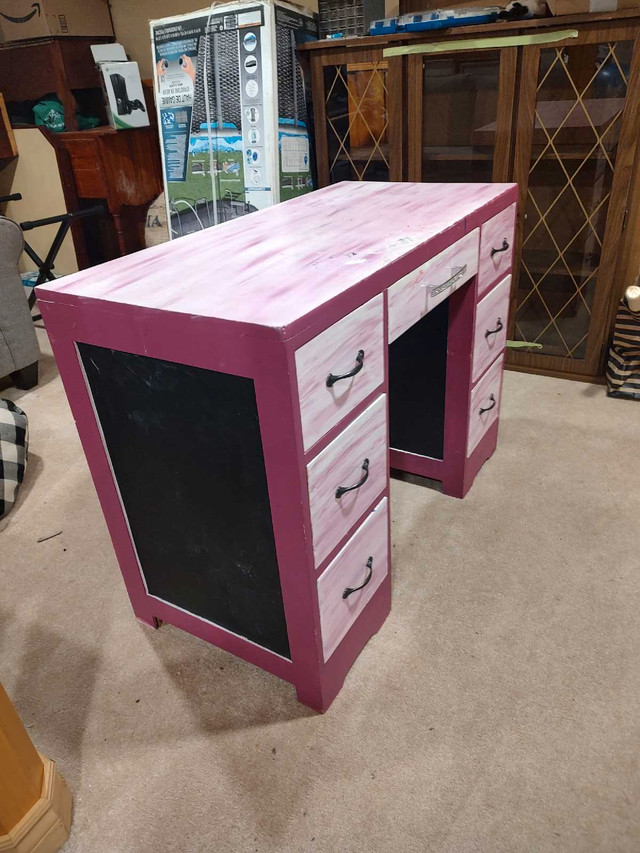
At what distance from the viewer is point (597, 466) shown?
1.92 m

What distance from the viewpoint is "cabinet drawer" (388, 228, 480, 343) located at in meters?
1.14

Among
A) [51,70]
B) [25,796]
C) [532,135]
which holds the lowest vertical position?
[25,796]

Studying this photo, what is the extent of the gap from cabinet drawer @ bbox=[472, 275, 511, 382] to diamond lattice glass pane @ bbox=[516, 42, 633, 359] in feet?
2.46

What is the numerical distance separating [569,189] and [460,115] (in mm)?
500

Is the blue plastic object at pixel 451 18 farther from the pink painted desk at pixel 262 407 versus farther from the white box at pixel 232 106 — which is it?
the pink painted desk at pixel 262 407

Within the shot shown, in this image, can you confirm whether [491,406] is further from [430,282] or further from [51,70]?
[51,70]

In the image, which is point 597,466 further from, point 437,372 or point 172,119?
point 172,119

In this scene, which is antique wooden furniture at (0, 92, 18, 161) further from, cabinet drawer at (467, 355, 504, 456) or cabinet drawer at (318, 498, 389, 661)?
cabinet drawer at (318, 498, 389, 661)

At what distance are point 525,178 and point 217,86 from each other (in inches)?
53.4

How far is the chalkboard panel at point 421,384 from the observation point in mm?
1645

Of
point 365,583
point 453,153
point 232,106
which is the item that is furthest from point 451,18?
point 365,583

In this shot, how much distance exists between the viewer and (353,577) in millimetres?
1202

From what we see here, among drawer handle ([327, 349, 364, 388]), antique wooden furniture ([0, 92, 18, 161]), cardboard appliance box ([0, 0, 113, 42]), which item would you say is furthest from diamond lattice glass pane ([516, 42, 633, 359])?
antique wooden furniture ([0, 92, 18, 161])

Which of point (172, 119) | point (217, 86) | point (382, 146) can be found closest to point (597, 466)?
point (382, 146)
